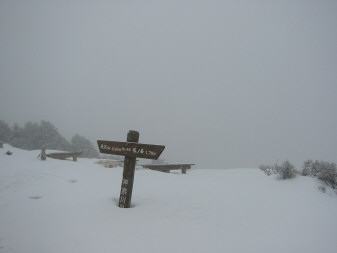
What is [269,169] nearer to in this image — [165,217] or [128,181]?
[165,217]

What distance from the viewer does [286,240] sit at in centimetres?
379

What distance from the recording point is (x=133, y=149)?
17.0ft

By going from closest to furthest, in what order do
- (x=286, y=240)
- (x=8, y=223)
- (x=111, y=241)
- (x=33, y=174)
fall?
(x=111, y=241) < (x=286, y=240) < (x=8, y=223) < (x=33, y=174)

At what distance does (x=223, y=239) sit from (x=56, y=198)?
4.56m

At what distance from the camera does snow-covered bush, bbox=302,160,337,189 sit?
23.2ft

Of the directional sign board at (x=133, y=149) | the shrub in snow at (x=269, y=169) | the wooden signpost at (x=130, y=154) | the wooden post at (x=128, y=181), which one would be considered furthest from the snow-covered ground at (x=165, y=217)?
the shrub in snow at (x=269, y=169)

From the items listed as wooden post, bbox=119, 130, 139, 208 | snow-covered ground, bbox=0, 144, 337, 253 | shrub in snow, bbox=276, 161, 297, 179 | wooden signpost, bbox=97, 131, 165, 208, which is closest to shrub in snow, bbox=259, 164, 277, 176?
shrub in snow, bbox=276, 161, 297, 179

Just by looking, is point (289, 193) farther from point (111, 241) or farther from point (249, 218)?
point (111, 241)

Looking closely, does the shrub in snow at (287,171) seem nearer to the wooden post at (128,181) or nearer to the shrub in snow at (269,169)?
the shrub in snow at (269,169)

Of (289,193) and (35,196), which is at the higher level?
(289,193)

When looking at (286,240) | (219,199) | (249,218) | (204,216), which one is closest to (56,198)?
(204,216)

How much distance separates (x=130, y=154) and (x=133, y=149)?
0.15m

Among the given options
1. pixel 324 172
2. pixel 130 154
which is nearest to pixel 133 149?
pixel 130 154

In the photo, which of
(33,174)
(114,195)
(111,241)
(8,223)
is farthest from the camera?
(33,174)
